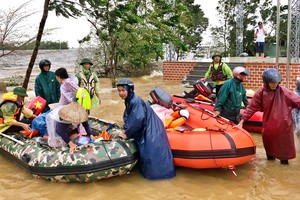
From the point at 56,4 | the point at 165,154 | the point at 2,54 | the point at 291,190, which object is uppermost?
the point at 56,4

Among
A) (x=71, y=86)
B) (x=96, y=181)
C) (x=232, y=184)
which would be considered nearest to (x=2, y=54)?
(x=71, y=86)

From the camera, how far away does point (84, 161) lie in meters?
4.05

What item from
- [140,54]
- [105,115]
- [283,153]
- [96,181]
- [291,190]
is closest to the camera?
[291,190]

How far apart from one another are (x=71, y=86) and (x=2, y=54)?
242 inches

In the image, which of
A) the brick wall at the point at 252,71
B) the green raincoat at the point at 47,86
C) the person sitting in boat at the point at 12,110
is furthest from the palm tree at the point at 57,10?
the brick wall at the point at 252,71

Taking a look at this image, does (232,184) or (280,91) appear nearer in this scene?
(232,184)

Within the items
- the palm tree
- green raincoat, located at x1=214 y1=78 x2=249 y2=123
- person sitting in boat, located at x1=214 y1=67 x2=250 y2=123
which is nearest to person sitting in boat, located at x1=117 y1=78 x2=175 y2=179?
person sitting in boat, located at x1=214 y1=67 x2=250 y2=123

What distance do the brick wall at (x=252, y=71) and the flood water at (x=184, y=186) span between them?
7603 mm

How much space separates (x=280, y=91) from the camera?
4527mm

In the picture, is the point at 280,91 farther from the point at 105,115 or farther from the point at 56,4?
the point at 56,4

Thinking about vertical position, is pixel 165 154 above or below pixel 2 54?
below

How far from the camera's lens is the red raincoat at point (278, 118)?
4512mm

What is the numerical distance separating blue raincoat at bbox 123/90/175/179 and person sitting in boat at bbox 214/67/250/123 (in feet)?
4.83

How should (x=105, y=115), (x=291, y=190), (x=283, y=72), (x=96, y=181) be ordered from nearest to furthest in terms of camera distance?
(x=291, y=190), (x=96, y=181), (x=105, y=115), (x=283, y=72)
